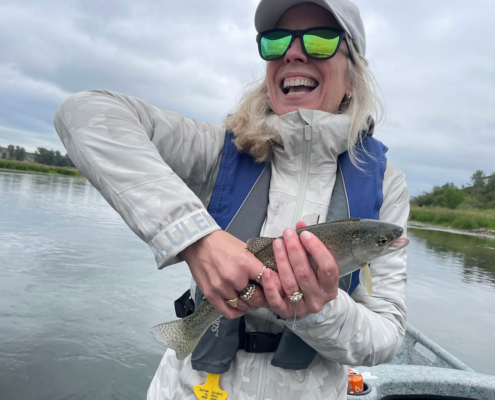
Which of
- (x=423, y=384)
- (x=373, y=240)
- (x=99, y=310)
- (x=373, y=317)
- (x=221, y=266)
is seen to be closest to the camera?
(x=221, y=266)

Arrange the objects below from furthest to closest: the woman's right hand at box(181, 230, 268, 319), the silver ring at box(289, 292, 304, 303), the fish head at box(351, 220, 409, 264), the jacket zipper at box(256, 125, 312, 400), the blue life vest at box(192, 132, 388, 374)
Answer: the jacket zipper at box(256, 125, 312, 400) < the blue life vest at box(192, 132, 388, 374) < the fish head at box(351, 220, 409, 264) < the silver ring at box(289, 292, 304, 303) < the woman's right hand at box(181, 230, 268, 319)

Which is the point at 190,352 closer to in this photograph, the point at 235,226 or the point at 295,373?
the point at 295,373

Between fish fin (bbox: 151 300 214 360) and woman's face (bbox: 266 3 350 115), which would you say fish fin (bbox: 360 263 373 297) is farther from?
woman's face (bbox: 266 3 350 115)

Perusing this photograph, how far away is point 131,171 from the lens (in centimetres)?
151

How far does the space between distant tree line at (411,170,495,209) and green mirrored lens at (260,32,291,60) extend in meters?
64.3

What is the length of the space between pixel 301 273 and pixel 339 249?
395 mm

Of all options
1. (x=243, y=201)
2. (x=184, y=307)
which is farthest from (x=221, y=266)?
(x=184, y=307)

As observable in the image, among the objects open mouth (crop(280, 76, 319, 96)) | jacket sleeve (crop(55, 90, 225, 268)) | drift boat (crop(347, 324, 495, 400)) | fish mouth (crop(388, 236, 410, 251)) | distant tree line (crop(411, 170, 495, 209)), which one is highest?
distant tree line (crop(411, 170, 495, 209))

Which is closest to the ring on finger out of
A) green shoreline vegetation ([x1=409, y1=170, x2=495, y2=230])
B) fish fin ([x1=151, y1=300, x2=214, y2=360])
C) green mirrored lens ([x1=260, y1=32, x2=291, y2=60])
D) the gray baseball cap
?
fish fin ([x1=151, y1=300, x2=214, y2=360])

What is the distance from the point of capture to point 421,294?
11945 mm

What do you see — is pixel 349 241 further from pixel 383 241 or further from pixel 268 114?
pixel 268 114

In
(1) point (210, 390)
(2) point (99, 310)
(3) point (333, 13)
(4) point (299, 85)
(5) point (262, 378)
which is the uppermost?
(3) point (333, 13)

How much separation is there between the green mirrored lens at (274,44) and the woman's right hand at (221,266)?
1.46 metres

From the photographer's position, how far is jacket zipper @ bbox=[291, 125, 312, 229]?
85.0 inches
